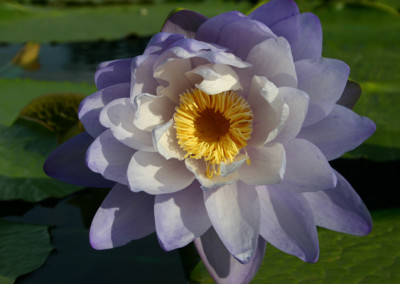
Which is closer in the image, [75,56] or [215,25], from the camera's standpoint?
[215,25]

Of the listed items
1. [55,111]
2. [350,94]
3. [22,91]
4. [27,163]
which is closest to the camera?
[350,94]

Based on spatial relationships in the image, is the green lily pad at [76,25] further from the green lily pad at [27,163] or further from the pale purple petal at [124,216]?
the pale purple petal at [124,216]

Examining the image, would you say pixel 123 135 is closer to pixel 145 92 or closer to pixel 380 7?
pixel 145 92

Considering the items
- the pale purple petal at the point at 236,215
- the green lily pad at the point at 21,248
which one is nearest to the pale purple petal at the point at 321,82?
the pale purple petal at the point at 236,215

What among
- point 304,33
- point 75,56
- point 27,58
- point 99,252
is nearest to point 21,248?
point 99,252

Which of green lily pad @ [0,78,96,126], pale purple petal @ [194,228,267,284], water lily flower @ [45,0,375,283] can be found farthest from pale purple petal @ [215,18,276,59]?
green lily pad @ [0,78,96,126]

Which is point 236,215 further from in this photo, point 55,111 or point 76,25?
point 76,25

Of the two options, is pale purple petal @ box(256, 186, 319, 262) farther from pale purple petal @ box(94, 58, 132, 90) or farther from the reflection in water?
the reflection in water
